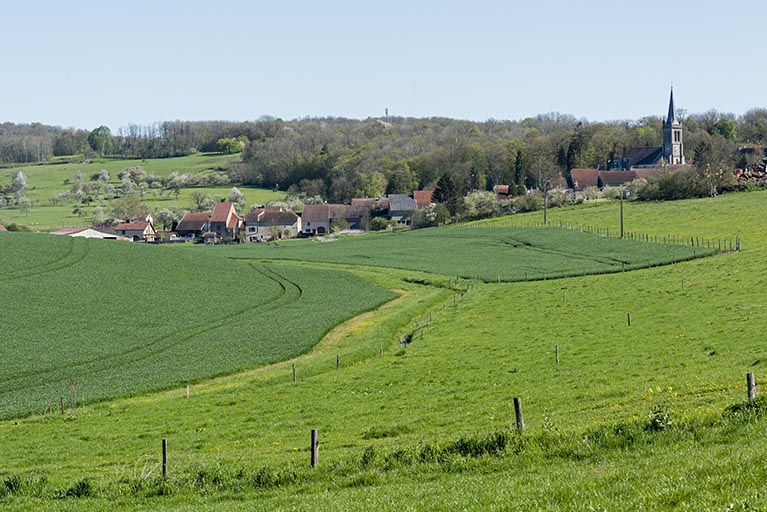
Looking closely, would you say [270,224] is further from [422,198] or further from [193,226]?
[422,198]

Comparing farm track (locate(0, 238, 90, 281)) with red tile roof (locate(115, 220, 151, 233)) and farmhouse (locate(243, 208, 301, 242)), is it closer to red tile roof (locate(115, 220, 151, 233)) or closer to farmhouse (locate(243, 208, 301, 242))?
farmhouse (locate(243, 208, 301, 242))

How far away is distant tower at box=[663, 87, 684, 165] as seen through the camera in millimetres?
186000

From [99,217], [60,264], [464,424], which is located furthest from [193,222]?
[464,424]

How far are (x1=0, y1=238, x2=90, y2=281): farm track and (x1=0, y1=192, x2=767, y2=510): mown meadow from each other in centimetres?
2578

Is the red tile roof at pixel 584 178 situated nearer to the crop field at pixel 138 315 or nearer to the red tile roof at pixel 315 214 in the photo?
the red tile roof at pixel 315 214

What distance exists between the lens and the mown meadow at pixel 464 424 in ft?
53.4

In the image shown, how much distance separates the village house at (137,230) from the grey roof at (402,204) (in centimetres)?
4211

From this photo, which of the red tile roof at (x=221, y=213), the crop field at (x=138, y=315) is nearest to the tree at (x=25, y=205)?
the red tile roof at (x=221, y=213)

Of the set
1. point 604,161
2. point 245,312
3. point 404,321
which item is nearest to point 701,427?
point 404,321

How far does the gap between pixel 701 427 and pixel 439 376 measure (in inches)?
676

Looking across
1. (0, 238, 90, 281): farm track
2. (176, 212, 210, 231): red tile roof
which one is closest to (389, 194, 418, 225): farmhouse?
(176, 212, 210, 231): red tile roof

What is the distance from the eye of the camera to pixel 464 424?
26109mm

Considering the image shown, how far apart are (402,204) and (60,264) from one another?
94.5 m

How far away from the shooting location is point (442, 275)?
82312 mm
